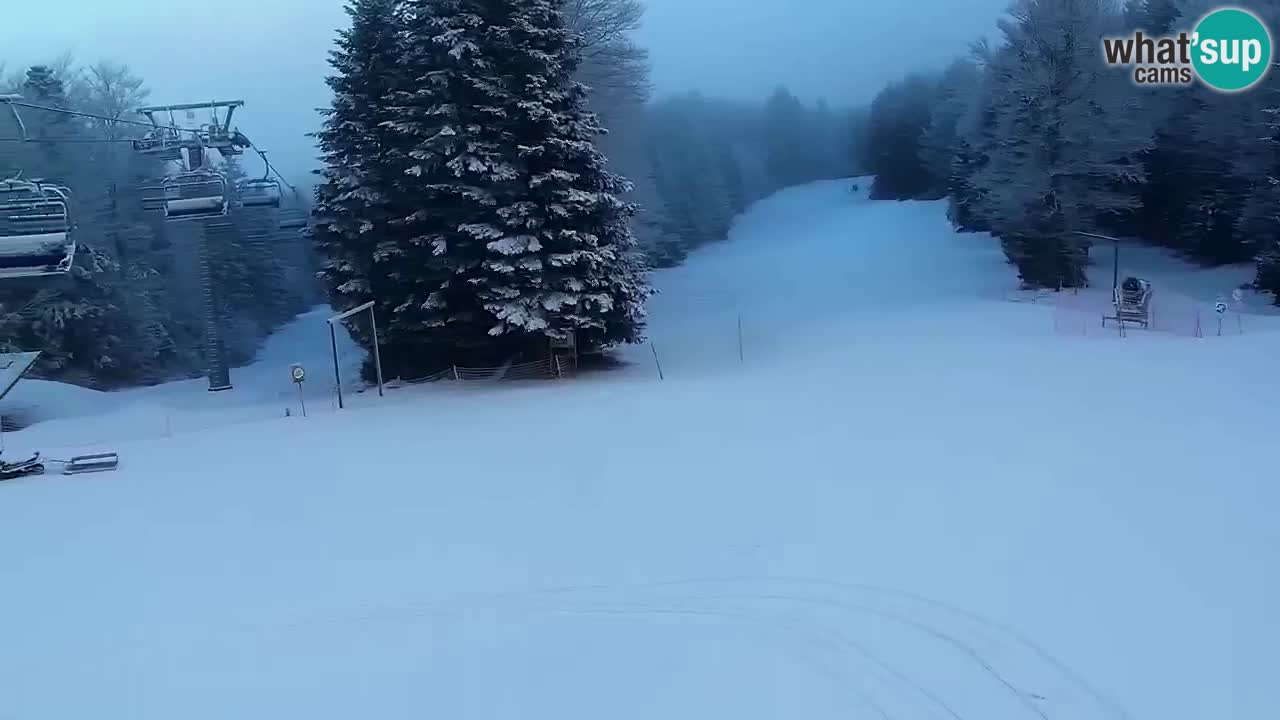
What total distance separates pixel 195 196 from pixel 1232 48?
101 ft

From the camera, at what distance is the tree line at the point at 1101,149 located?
2755 cm

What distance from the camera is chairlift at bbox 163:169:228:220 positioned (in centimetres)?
2158

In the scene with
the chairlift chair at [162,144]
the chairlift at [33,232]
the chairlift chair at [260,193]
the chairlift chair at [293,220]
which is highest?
the chairlift chair at [162,144]

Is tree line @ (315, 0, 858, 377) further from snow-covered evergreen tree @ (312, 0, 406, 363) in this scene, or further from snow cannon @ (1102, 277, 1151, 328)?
snow cannon @ (1102, 277, 1151, 328)

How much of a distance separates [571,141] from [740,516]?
1155 centimetres

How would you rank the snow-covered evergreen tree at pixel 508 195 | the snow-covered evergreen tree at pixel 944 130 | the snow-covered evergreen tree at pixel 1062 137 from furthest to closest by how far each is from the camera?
the snow-covered evergreen tree at pixel 944 130 → the snow-covered evergreen tree at pixel 1062 137 → the snow-covered evergreen tree at pixel 508 195

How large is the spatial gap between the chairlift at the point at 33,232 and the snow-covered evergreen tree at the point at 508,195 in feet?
23.0

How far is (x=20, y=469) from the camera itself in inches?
475

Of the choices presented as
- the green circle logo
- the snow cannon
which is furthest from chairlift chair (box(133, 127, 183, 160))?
the green circle logo

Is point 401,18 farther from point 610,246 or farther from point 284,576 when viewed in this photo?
point 284,576

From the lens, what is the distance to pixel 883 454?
34.6 ft

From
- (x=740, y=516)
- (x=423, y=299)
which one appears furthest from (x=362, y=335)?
(x=740, y=516)

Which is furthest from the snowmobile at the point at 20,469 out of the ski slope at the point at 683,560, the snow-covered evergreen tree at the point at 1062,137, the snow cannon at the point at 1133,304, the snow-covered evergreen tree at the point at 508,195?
the snow-covered evergreen tree at the point at 1062,137

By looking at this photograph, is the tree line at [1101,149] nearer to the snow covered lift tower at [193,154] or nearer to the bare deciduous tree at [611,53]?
the bare deciduous tree at [611,53]
